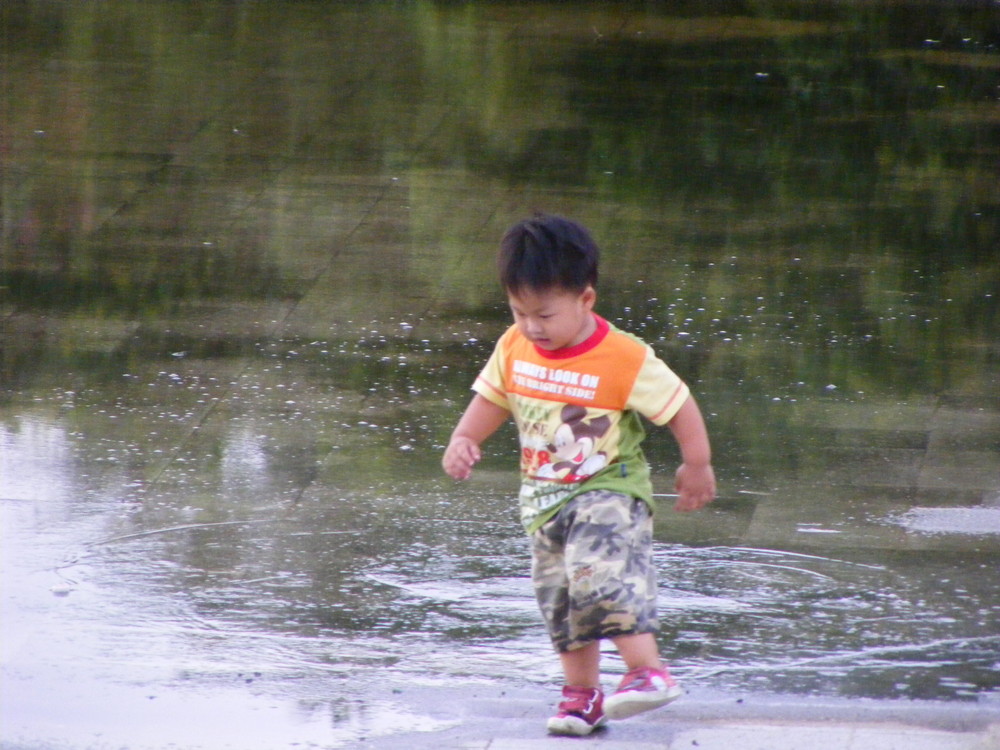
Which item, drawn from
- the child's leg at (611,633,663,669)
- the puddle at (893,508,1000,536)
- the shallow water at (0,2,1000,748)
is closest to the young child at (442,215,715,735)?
the child's leg at (611,633,663,669)

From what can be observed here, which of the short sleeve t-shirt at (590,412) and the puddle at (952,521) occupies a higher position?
the short sleeve t-shirt at (590,412)

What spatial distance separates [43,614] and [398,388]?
241cm

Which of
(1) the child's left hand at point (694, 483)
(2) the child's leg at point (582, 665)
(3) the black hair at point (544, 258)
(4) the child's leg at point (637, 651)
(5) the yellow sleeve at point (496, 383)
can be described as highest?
(3) the black hair at point (544, 258)

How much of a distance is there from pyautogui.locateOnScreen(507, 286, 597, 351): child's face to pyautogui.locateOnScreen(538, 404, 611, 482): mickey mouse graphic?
0.17 m

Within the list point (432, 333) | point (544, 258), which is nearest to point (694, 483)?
point (544, 258)

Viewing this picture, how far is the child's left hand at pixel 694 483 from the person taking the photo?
3.96 m

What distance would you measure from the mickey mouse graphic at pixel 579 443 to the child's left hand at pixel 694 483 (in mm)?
Result: 187

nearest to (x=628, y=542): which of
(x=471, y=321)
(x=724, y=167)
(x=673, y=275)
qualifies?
(x=471, y=321)

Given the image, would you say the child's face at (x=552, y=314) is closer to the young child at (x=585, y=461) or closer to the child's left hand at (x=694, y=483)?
the young child at (x=585, y=461)

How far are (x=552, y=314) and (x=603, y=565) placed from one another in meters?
0.60

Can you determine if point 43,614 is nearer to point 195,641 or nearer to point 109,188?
point 195,641

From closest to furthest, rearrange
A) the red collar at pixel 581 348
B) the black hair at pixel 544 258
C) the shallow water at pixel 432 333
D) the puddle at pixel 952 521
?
the black hair at pixel 544 258
the red collar at pixel 581 348
the shallow water at pixel 432 333
the puddle at pixel 952 521

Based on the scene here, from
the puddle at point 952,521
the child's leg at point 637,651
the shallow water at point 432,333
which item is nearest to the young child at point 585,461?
the child's leg at point 637,651

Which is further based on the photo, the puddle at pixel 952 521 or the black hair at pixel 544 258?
the puddle at pixel 952 521
